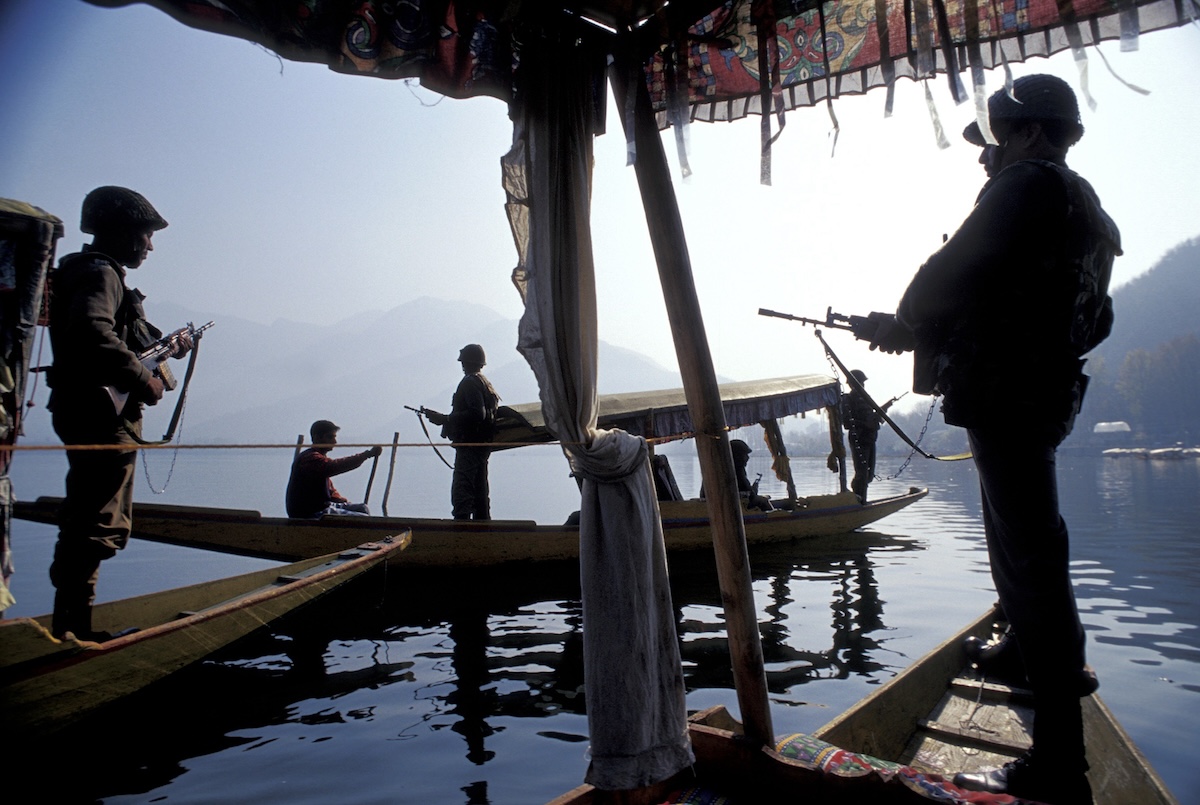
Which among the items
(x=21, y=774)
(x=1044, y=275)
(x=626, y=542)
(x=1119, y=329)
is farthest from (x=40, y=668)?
(x=1119, y=329)

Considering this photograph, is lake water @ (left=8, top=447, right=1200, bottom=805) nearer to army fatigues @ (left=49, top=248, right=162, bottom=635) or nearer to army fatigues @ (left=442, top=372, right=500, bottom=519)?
army fatigues @ (left=442, top=372, right=500, bottom=519)

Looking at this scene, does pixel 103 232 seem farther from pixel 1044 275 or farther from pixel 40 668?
pixel 1044 275

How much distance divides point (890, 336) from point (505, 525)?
22.0ft

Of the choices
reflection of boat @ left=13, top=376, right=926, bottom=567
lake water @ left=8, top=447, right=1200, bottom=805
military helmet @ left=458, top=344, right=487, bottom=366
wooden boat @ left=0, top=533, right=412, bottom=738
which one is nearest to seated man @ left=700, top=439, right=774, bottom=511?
reflection of boat @ left=13, top=376, right=926, bottom=567

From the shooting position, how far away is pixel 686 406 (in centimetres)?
827

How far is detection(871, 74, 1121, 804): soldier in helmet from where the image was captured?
211 cm

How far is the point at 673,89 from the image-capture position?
274 cm

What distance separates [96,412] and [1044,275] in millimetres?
4686

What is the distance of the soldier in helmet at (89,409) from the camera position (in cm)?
352

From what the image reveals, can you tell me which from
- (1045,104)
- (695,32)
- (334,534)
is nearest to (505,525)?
(334,534)

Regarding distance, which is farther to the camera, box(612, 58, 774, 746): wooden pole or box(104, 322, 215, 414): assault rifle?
box(104, 322, 215, 414): assault rifle

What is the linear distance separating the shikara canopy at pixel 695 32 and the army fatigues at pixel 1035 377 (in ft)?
1.72

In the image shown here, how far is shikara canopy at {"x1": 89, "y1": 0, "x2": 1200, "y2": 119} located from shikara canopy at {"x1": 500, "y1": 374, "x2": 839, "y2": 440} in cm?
556

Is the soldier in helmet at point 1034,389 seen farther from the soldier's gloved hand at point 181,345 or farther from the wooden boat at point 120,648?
the soldier's gloved hand at point 181,345
